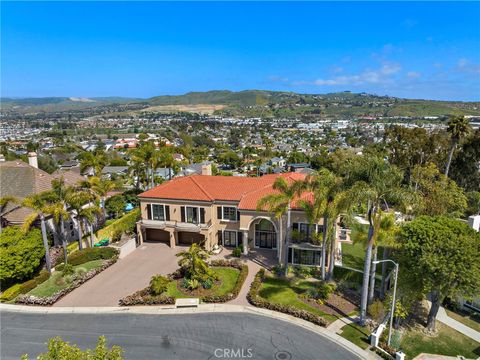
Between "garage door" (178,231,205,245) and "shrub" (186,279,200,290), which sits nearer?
"shrub" (186,279,200,290)

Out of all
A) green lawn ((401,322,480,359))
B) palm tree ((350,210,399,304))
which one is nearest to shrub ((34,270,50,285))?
palm tree ((350,210,399,304))

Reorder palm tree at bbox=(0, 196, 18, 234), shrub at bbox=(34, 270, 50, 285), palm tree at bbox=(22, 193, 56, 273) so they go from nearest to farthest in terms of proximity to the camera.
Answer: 1. palm tree at bbox=(22, 193, 56, 273)
2. shrub at bbox=(34, 270, 50, 285)
3. palm tree at bbox=(0, 196, 18, 234)

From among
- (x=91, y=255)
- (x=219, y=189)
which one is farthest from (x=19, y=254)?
(x=219, y=189)

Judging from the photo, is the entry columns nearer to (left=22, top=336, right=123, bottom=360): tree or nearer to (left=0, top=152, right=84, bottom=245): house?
(left=0, top=152, right=84, bottom=245): house

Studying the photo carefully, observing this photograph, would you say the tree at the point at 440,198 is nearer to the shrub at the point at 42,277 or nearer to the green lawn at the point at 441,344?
the green lawn at the point at 441,344

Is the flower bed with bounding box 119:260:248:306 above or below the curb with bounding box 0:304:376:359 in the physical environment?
above

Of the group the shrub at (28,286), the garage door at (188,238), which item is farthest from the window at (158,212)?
the shrub at (28,286)
